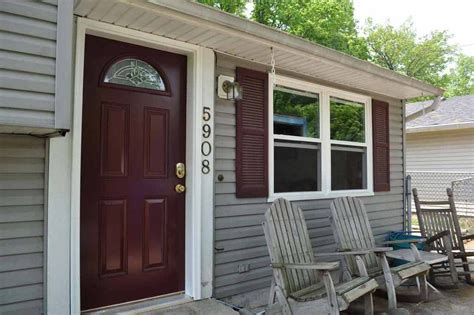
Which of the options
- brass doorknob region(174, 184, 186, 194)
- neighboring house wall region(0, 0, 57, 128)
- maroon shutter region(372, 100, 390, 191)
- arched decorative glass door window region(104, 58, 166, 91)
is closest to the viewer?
neighboring house wall region(0, 0, 57, 128)

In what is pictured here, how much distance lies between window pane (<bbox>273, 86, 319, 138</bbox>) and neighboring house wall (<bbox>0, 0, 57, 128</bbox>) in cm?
234

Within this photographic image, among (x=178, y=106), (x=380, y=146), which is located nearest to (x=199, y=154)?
(x=178, y=106)

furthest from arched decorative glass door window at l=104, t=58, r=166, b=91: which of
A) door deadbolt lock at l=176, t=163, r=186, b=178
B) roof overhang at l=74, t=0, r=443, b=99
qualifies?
door deadbolt lock at l=176, t=163, r=186, b=178

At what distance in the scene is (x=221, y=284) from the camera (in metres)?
3.32

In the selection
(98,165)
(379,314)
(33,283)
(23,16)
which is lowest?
(379,314)

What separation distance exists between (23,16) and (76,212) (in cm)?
127

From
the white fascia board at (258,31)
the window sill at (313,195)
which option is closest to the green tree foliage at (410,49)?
the window sill at (313,195)

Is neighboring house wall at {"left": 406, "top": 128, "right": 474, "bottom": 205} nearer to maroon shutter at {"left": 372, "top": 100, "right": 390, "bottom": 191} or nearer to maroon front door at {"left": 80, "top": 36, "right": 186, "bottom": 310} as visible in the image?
maroon shutter at {"left": 372, "top": 100, "right": 390, "bottom": 191}

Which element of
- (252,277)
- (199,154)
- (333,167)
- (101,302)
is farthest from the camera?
(333,167)

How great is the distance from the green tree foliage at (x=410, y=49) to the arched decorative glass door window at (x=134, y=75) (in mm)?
20593

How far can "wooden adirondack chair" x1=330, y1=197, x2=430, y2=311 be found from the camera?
10.0 feet

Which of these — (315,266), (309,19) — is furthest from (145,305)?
(309,19)

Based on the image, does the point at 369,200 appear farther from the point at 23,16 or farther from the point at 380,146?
the point at 23,16

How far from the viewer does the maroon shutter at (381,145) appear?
508cm
